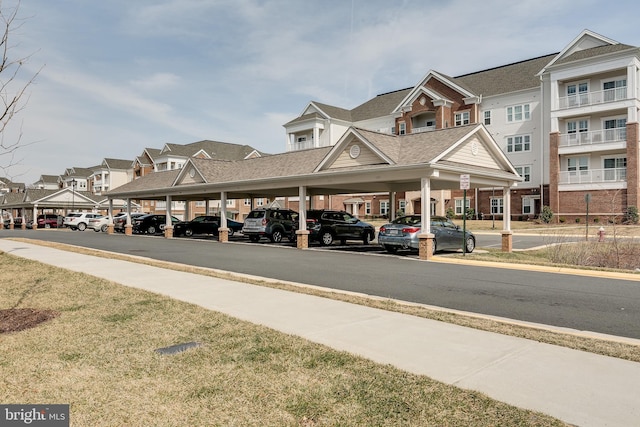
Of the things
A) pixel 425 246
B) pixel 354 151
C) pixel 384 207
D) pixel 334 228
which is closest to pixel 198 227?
pixel 334 228

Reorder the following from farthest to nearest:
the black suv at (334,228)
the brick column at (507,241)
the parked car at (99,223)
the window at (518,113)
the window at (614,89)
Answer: the window at (518,113)
the parked car at (99,223)
the window at (614,89)
the black suv at (334,228)
the brick column at (507,241)

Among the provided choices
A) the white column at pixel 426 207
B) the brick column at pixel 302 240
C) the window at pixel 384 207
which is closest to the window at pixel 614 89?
the window at pixel 384 207

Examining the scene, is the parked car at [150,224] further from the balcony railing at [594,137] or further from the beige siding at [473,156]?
the balcony railing at [594,137]

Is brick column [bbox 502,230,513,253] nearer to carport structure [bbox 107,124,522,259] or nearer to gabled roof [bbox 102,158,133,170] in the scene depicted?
carport structure [bbox 107,124,522,259]

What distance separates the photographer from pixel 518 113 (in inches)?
1762

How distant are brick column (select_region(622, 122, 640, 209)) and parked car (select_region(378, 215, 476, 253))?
81.8 feet

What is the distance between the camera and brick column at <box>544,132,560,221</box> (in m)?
40.6

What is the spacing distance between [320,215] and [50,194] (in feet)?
150

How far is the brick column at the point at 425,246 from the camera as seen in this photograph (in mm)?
17031

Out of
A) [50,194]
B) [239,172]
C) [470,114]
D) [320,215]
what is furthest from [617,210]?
[50,194]

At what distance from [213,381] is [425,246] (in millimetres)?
13380

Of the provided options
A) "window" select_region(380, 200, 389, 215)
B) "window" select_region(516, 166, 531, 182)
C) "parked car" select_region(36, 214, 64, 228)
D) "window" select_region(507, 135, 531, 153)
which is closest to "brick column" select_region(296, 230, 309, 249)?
"window" select_region(516, 166, 531, 182)

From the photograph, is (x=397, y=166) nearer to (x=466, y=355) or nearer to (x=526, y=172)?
(x=466, y=355)

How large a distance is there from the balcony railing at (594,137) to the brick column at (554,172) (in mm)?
589
